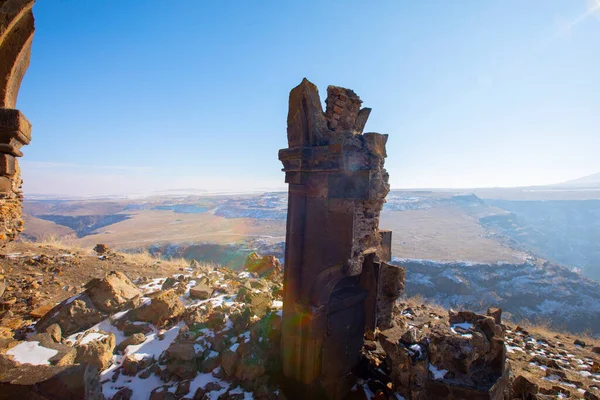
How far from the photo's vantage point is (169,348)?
417 centimetres

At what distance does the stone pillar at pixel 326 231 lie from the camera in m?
3.94

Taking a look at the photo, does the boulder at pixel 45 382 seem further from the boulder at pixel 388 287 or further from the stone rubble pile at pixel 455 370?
the boulder at pixel 388 287

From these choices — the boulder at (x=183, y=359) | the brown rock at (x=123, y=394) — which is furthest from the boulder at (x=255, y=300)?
the brown rock at (x=123, y=394)

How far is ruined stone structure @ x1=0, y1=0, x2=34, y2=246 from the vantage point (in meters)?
1.94

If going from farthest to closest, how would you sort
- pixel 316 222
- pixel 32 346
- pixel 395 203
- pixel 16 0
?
1. pixel 395 203
2. pixel 316 222
3. pixel 32 346
4. pixel 16 0

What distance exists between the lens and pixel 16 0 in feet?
6.15

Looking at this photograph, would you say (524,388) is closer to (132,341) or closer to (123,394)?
(123,394)

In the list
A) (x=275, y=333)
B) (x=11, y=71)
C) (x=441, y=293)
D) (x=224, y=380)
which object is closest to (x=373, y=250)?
(x=275, y=333)

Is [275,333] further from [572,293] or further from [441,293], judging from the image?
[572,293]

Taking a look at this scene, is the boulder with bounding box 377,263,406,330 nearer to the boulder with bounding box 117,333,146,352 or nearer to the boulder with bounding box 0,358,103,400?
the boulder with bounding box 117,333,146,352

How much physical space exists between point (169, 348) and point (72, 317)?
1.98 m

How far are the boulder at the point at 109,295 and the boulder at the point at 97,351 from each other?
3.05 feet

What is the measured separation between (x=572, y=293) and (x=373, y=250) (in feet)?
80.2

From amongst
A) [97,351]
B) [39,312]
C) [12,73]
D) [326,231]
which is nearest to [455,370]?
[326,231]
